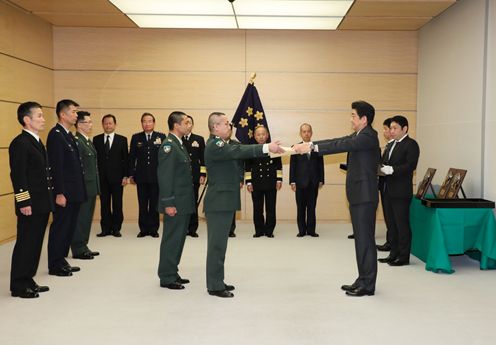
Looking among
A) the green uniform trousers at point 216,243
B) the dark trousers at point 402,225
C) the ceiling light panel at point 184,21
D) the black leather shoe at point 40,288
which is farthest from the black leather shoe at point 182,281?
the ceiling light panel at point 184,21

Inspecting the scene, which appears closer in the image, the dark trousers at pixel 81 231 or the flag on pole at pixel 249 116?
the dark trousers at pixel 81 231

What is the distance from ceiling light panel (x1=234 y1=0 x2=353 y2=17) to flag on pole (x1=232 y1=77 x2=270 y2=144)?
99cm

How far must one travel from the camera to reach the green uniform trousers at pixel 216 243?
4.24 m

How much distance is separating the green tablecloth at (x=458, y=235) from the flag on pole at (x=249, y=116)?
8.69 feet

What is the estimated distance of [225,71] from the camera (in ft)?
26.8

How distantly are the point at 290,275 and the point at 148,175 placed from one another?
2707 mm

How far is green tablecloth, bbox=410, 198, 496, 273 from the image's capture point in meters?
5.10

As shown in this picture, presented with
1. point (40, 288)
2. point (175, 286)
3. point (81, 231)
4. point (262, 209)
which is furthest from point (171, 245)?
point (262, 209)

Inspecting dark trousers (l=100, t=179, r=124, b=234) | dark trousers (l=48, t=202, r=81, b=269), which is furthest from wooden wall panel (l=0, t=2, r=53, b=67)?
dark trousers (l=48, t=202, r=81, b=269)

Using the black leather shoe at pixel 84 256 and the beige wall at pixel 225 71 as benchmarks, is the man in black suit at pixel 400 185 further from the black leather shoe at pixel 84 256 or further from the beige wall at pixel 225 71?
the black leather shoe at pixel 84 256

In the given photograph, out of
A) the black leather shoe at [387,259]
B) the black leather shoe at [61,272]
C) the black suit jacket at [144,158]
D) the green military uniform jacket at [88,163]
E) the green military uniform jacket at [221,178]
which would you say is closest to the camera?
the green military uniform jacket at [221,178]

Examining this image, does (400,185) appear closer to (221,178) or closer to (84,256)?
(221,178)

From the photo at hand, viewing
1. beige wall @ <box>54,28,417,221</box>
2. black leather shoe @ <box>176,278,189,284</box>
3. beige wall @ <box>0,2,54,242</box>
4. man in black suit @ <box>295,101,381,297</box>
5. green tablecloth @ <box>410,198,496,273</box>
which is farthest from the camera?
A: beige wall @ <box>54,28,417,221</box>

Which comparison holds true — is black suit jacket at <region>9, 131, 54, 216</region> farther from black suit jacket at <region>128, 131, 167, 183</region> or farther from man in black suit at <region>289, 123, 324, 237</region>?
man in black suit at <region>289, 123, 324, 237</region>
